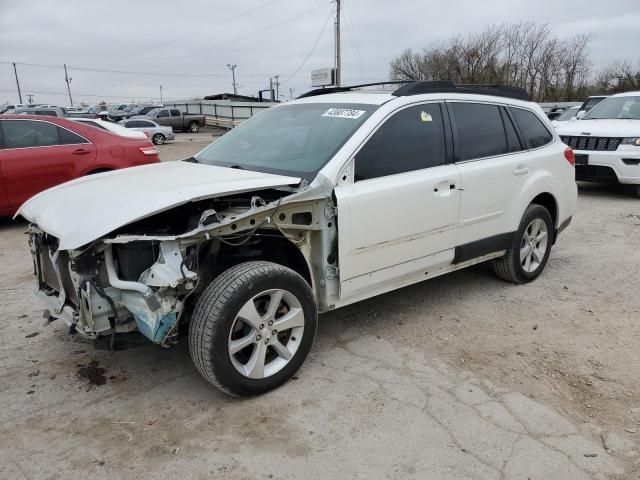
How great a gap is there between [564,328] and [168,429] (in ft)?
9.71

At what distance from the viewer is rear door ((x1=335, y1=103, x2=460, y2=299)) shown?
3.44m

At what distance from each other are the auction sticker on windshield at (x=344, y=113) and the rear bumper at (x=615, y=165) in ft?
22.7

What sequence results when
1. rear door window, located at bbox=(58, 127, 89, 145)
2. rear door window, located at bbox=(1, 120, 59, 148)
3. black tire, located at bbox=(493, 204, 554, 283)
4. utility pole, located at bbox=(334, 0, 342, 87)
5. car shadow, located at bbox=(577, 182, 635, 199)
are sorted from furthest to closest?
utility pole, located at bbox=(334, 0, 342, 87)
car shadow, located at bbox=(577, 182, 635, 199)
rear door window, located at bbox=(58, 127, 89, 145)
rear door window, located at bbox=(1, 120, 59, 148)
black tire, located at bbox=(493, 204, 554, 283)

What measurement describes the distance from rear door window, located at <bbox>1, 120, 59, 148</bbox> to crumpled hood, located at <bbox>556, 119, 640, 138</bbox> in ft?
27.5

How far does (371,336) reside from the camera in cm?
394

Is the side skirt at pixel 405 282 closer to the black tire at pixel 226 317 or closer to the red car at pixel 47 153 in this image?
the black tire at pixel 226 317

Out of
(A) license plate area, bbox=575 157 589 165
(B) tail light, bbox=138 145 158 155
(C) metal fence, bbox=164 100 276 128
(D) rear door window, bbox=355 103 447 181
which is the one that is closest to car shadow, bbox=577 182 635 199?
(A) license plate area, bbox=575 157 589 165

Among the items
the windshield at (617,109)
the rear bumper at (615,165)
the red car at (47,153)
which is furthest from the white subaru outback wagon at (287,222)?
the windshield at (617,109)

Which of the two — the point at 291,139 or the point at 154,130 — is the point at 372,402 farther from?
the point at 154,130

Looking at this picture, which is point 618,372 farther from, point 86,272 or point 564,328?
point 86,272

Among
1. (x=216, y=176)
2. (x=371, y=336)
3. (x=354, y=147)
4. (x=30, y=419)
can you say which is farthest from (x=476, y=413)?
(x=30, y=419)

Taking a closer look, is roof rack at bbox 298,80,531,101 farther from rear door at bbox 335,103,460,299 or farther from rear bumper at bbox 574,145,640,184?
rear bumper at bbox 574,145,640,184

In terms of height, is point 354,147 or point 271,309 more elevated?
point 354,147

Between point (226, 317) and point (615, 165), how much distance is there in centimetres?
835
